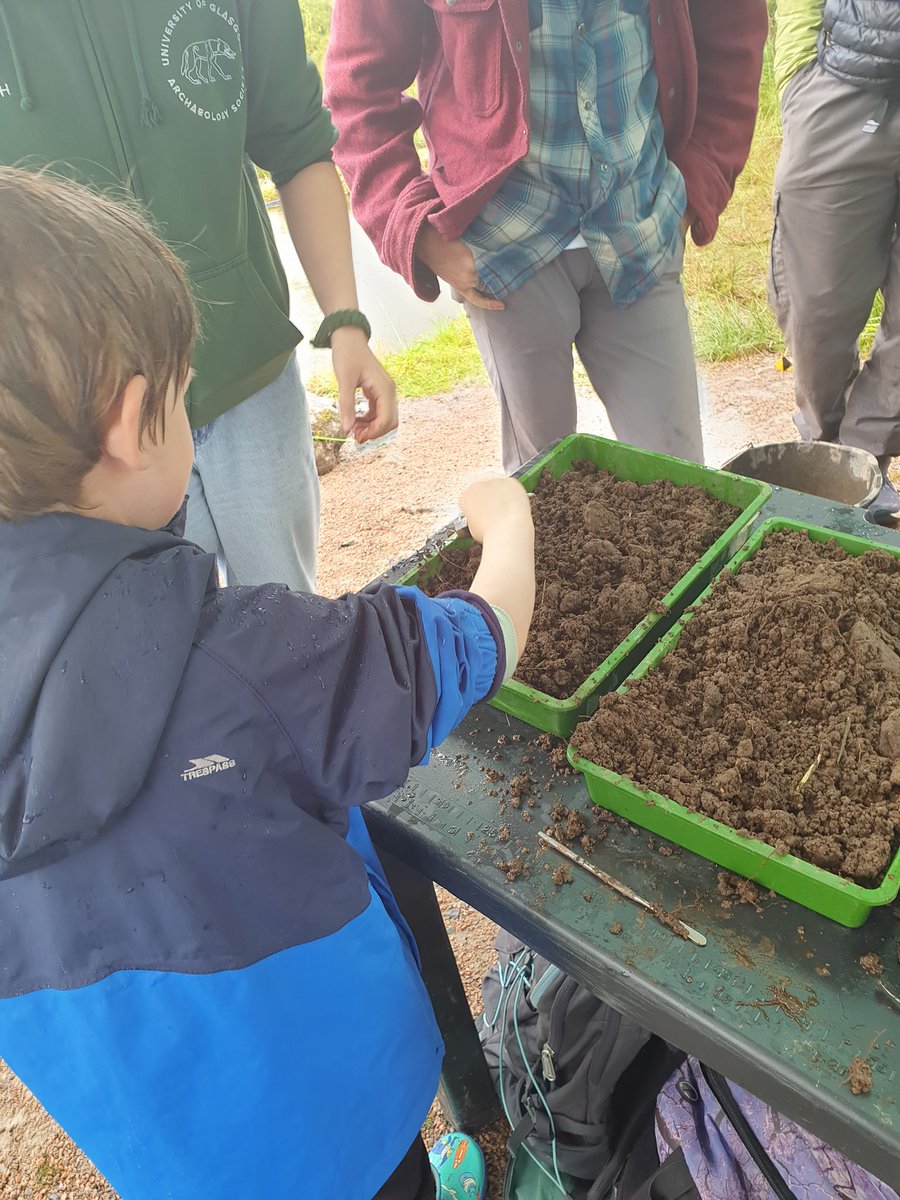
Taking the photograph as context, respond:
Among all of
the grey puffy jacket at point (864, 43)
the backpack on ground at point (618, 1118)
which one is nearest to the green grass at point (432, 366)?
the grey puffy jacket at point (864, 43)

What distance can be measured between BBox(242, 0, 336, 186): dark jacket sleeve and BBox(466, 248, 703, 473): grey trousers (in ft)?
1.95

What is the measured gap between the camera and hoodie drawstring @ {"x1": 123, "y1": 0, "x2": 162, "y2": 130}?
1.30 metres

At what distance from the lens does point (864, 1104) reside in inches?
28.4

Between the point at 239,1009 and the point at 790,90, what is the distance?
10.0 ft

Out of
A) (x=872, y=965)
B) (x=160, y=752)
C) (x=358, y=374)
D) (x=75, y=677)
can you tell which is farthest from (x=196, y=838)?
(x=358, y=374)

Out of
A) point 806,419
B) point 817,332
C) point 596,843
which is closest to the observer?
point 596,843

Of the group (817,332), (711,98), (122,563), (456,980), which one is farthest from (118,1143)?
(817,332)

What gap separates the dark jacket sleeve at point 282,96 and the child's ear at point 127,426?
3.69 ft

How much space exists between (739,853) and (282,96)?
1.63m

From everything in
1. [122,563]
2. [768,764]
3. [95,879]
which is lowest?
[768,764]

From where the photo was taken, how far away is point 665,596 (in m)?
1.21

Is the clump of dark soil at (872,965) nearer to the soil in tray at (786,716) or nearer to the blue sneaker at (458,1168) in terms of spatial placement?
the soil in tray at (786,716)

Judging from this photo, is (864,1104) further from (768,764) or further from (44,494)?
(44,494)

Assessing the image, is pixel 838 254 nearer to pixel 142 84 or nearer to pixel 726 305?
pixel 726 305
